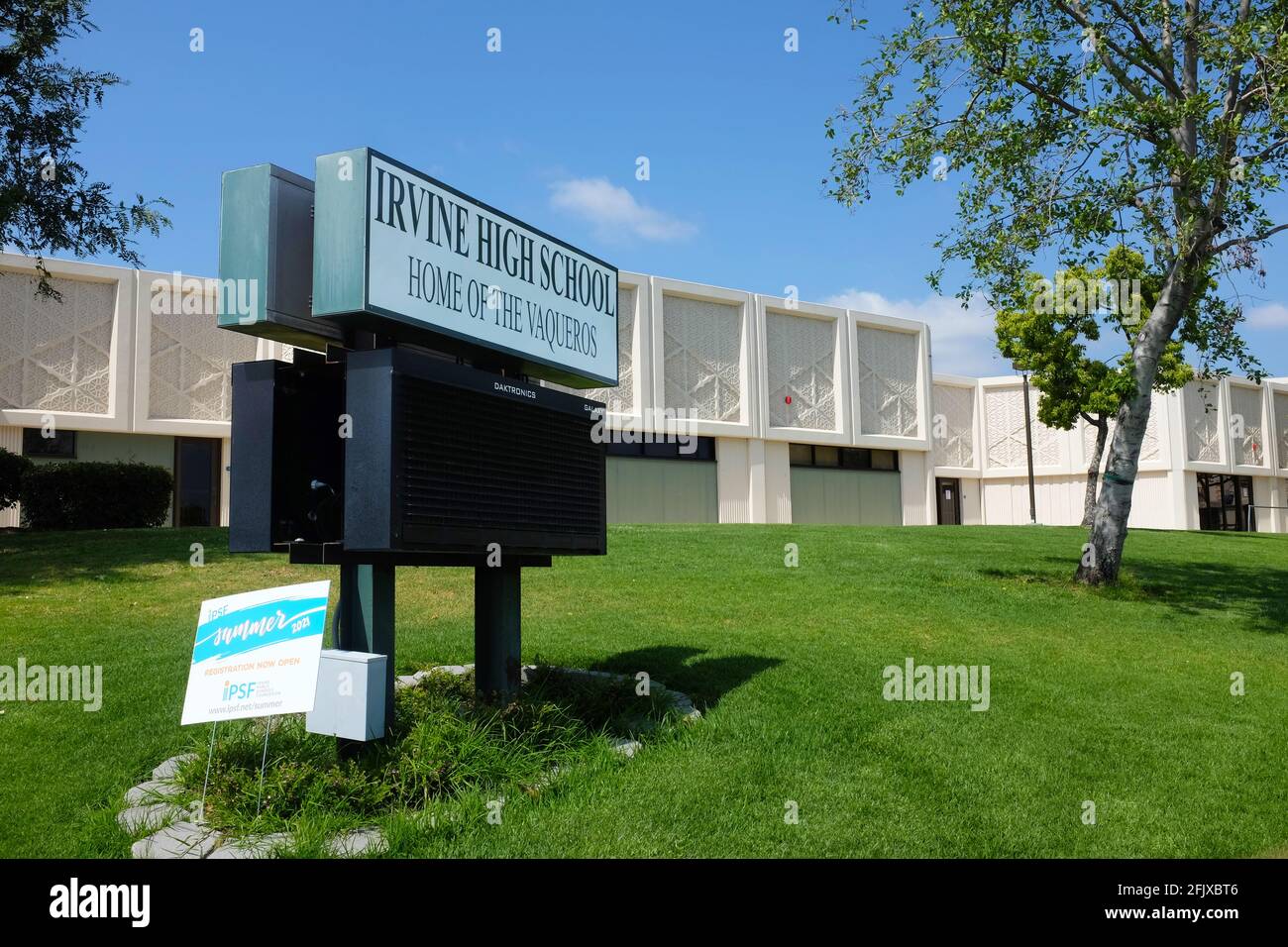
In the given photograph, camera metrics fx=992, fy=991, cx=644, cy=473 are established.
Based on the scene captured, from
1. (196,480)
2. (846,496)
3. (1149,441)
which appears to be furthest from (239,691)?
(1149,441)

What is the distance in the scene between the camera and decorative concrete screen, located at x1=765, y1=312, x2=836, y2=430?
3475cm

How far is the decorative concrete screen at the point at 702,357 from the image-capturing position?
107 ft

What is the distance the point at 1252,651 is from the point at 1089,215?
623cm

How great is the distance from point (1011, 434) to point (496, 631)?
4143 cm

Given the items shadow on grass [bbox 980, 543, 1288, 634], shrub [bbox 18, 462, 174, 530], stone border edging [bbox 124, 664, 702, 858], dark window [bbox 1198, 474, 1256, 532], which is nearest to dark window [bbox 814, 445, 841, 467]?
shadow on grass [bbox 980, 543, 1288, 634]

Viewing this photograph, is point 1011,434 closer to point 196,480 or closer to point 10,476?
point 196,480

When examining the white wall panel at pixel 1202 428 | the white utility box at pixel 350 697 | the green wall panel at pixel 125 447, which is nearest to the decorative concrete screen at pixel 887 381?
the white wall panel at pixel 1202 428

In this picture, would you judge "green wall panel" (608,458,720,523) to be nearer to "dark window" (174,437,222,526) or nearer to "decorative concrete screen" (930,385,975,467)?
"dark window" (174,437,222,526)

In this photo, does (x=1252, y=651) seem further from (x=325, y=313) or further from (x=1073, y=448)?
(x=1073, y=448)

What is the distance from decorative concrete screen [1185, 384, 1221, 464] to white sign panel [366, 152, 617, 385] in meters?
41.3

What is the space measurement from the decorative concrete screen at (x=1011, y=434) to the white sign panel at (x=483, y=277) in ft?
131

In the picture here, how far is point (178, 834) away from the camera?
526 cm
